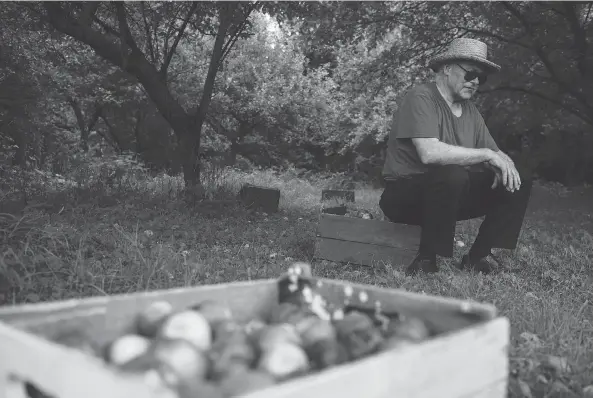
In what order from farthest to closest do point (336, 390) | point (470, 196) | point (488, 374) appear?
point (470, 196), point (488, 374), point (336, 390)

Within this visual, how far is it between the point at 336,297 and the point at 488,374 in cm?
49

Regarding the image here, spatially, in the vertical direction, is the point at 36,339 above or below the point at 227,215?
above

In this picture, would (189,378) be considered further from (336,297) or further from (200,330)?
(336,297)

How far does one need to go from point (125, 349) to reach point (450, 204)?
277cm

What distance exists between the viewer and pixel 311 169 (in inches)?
856

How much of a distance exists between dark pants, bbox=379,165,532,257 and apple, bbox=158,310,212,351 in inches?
101

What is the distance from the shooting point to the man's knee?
356cm

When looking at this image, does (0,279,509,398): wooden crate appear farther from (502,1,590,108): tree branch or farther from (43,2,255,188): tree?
(502,1,590,108): tree branch

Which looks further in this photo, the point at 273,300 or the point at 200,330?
the point at 273,300

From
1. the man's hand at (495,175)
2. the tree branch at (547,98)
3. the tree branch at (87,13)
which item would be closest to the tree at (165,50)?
the tree branch at (87,13)

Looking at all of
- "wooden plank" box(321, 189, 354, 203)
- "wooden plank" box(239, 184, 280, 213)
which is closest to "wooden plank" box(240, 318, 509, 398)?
"wooden plank" box(239, 184, 280, 213)

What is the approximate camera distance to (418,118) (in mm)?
3686

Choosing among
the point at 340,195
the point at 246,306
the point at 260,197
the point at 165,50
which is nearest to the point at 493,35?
the point at 340,195

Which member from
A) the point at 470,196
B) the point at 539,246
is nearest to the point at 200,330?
the point at 470,196
